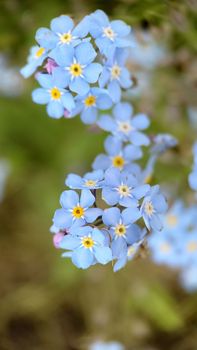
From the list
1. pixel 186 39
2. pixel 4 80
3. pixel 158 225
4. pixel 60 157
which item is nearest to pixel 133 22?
pixel 186 39

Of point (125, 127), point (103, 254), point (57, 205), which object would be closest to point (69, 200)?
point (103, 254)

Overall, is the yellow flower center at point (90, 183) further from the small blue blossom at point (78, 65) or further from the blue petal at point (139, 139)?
the blue petal at point (139, 139)

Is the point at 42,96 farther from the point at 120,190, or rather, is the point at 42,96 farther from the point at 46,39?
the point at 120,190

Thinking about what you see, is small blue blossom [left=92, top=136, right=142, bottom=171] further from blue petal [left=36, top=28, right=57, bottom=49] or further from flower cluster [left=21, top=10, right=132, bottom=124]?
blue petal [left=36, top=28, right=57, bottom=49]

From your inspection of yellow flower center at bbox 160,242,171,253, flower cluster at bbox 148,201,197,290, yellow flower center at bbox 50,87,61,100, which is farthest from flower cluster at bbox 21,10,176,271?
yellow flower center at bbox 160,242,171,253

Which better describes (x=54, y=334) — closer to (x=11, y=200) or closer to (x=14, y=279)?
(x=14, y=279)

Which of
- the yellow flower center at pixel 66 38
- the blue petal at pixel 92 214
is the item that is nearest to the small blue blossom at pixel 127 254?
the blue petal at pixel 92 214
